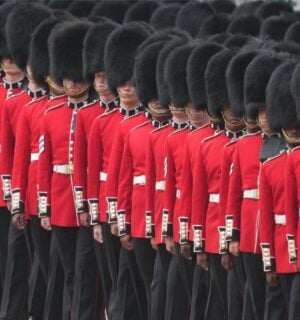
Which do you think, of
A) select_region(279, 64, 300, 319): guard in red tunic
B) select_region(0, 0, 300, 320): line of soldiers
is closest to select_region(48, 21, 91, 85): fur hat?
select_region(0, 0, 300, 320): line of soldiers

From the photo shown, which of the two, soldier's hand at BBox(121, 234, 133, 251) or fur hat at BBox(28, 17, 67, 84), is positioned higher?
fur hat at BBox(28, 17, 67, 84)

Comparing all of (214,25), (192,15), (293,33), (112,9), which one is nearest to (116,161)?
(293,33)

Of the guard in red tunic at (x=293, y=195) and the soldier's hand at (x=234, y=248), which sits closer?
the guard in red tunic at (x=293, y=195)

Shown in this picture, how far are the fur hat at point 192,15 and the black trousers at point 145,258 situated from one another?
4.52 metres

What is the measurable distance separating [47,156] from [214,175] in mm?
1735

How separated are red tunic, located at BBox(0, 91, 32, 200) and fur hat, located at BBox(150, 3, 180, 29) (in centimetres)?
323

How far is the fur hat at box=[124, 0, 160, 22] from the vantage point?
58.2ft

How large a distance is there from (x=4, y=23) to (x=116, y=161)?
296 centimetres

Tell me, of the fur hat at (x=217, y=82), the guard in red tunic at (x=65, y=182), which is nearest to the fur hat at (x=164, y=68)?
the fur hat at (x=217, y=82)

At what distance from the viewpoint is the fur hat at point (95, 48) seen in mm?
13383

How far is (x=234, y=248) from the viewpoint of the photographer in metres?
11.8

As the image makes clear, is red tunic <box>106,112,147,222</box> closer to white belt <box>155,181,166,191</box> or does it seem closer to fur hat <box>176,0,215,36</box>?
white belt <box>155,181,166,191</box>

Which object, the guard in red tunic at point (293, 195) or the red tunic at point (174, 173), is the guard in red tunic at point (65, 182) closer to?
the red tunic at point (174, 173)

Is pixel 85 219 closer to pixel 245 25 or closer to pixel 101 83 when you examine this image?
pixel 101 83
